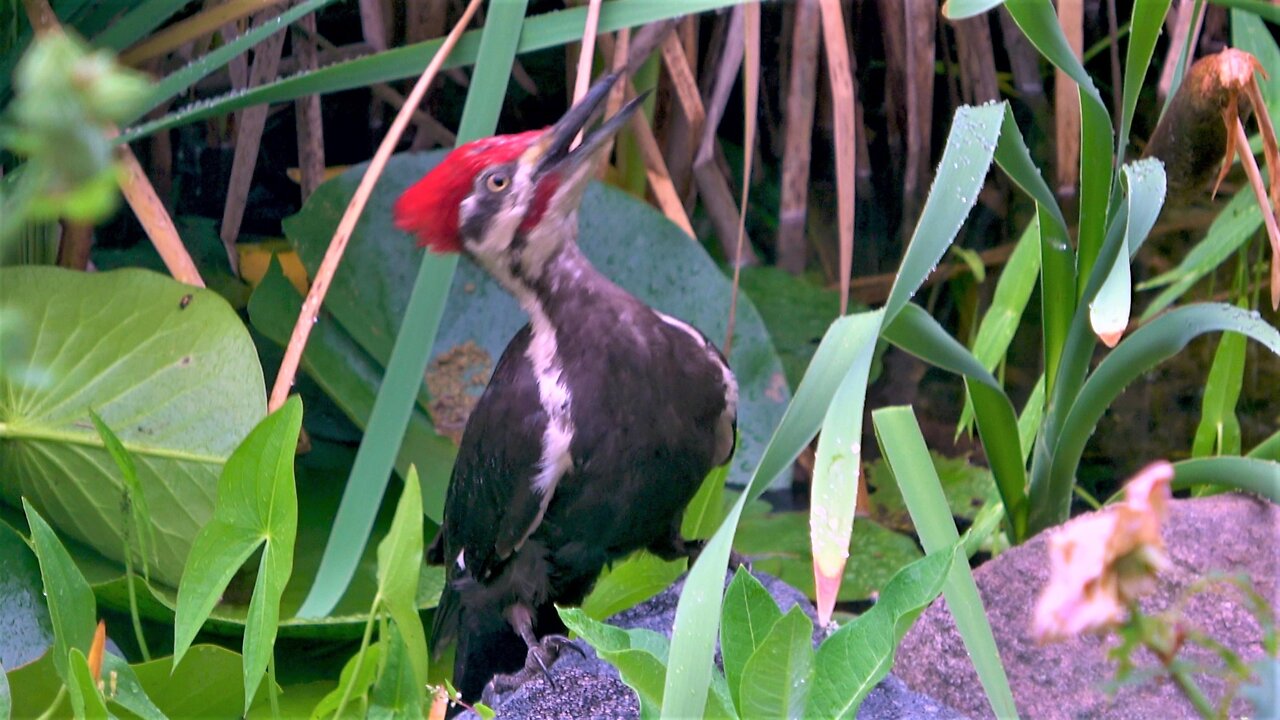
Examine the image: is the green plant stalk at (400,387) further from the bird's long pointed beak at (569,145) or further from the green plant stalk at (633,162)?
the green plant stalk at (633,162)

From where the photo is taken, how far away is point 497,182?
1412 millimetres

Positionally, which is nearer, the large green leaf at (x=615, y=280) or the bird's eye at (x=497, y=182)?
the bird's eye at (x=497, y=182)

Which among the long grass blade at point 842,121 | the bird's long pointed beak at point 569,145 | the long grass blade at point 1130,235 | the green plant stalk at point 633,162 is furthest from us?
the green plant stalk at point 633,162

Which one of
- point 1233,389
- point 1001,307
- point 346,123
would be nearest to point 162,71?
point 346,123

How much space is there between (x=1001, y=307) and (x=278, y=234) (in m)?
1.27

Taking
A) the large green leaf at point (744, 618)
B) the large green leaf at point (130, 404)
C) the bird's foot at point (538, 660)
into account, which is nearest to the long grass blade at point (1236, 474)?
the large green leaf at point (744, 618)

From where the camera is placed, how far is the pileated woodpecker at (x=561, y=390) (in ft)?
4.55

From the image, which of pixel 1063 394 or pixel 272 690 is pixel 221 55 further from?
pixel 1063 394

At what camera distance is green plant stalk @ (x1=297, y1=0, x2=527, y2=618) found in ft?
5.06

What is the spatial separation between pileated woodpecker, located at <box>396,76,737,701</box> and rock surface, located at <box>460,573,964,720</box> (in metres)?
0.06

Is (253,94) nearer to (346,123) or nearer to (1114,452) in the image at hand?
(346,123)

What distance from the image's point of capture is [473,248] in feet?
4.80

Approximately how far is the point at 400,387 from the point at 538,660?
443mm

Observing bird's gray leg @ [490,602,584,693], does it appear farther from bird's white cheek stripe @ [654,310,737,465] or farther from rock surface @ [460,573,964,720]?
bird's white cheek stripe @ [654,310,737,465]
